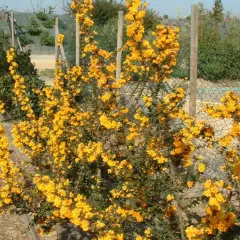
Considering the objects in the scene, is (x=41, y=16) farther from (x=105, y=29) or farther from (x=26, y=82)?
(x=26, y=82)

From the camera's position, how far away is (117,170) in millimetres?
3039

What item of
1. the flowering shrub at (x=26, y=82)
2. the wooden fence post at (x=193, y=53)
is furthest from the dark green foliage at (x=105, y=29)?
the wooden fence post at (x=193, y=53)

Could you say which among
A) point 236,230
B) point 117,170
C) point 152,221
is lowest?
point 236,230

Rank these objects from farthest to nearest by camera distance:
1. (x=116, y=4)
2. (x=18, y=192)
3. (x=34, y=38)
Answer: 1. (x=34, y=38)
2. (x=116, y=4)
3. (x=18, y=192)

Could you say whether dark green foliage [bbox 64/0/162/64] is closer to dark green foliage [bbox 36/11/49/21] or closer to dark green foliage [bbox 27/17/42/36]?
dark green foliage [bbox 27/17/42/36]

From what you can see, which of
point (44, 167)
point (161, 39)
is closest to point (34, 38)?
point (44, 167)

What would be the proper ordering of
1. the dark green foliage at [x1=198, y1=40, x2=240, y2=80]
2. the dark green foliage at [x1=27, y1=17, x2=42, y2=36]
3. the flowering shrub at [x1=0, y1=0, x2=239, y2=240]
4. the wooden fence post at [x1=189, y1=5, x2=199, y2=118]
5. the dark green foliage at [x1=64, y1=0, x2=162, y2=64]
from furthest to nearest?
the dark green foliage at [x1=27, y1=17, x2=42, y2=36] → the dark green foliage at [x1=198, y1=40, x2=240, y2=80] → the dark green foliage at [x1=64, y1=0, x2=162, y2=64] → the wooden fence post at [x1=189, y1=5, x2=199, y2=118] → the flowering shrub at [x1=0, y1=0, x2=239, y2=240]

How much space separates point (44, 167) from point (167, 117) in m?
2.09

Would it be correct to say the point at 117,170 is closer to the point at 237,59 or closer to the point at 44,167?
the point at 44,167

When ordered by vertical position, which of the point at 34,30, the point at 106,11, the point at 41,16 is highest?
the point at 41,16

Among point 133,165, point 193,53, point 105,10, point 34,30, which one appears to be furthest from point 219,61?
point 34,30

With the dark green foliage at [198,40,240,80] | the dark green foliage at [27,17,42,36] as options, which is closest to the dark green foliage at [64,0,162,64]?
the dark green foliage at [198,40,240,80]

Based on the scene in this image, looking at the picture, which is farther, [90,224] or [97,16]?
[97,16]

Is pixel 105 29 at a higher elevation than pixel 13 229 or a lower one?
higher
